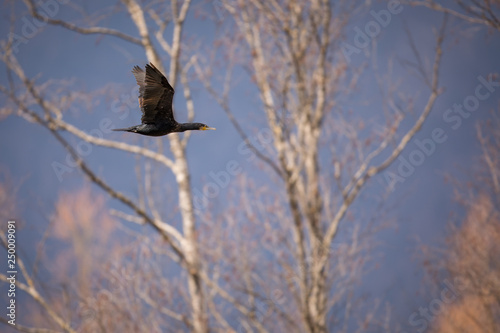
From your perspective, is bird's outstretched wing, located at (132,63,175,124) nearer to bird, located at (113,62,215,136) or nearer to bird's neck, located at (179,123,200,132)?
bird, located at (113,62,215,136)

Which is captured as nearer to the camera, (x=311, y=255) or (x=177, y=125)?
(x=177, y=125)

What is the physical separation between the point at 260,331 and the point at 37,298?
2831mm

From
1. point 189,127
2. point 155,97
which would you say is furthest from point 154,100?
point 189,127

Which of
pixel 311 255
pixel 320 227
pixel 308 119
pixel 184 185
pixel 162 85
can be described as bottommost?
pixel 311 255

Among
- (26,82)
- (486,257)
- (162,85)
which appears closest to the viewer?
(162,85)

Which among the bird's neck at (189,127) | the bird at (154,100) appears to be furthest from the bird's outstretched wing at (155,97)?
the bird's neck at (189,127)

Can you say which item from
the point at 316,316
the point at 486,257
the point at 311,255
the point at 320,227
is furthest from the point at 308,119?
the point at 486,257

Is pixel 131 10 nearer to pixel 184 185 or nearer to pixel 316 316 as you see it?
pixel 184 185

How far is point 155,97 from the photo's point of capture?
3.33 feet

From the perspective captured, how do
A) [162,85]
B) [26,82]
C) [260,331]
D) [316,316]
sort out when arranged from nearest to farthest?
1. [162,85]
2. [26,82]
3. [316,316]
4. [260,331]

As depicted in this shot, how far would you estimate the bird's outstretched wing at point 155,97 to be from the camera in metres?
0.99

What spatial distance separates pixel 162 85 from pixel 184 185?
427cm

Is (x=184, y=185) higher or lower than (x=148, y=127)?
higher

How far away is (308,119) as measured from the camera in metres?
4.93
